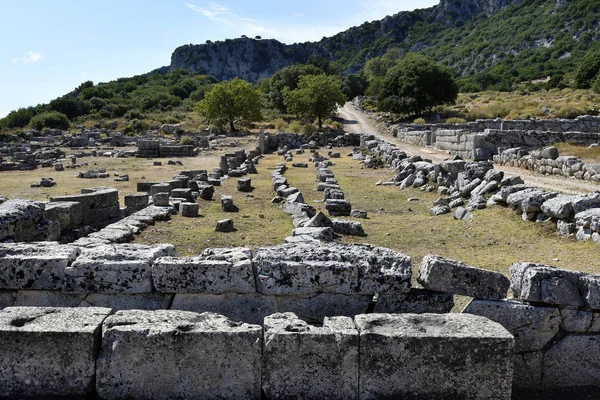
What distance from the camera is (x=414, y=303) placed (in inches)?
237

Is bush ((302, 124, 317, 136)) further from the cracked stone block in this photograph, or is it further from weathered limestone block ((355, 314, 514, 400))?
weathered limestone block ((355, 314, 514, 400))

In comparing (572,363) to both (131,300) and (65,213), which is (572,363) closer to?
(131,300)

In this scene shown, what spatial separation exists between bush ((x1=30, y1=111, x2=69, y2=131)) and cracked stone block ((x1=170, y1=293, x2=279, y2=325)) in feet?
203

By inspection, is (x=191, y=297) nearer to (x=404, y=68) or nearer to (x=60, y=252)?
(x=60, y=252)

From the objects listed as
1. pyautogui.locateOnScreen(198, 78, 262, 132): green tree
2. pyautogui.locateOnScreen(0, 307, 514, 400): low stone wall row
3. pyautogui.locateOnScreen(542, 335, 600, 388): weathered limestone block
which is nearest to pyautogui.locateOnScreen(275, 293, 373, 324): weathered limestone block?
pyautogui.locateOnScreen(0, 307, 514, 400): low stone wall row

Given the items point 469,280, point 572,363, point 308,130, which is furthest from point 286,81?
point 572,363

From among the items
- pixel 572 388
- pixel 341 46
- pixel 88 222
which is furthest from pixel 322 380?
pixel 341 46

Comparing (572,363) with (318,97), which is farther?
(318,97)

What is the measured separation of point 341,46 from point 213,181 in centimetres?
14737

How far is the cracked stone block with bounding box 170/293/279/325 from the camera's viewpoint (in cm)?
605

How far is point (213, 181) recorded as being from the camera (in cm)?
2184

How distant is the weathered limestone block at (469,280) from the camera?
5.85m

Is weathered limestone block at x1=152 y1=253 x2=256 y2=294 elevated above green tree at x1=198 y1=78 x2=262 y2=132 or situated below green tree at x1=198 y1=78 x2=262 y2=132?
below

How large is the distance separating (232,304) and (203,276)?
46 centimetres
